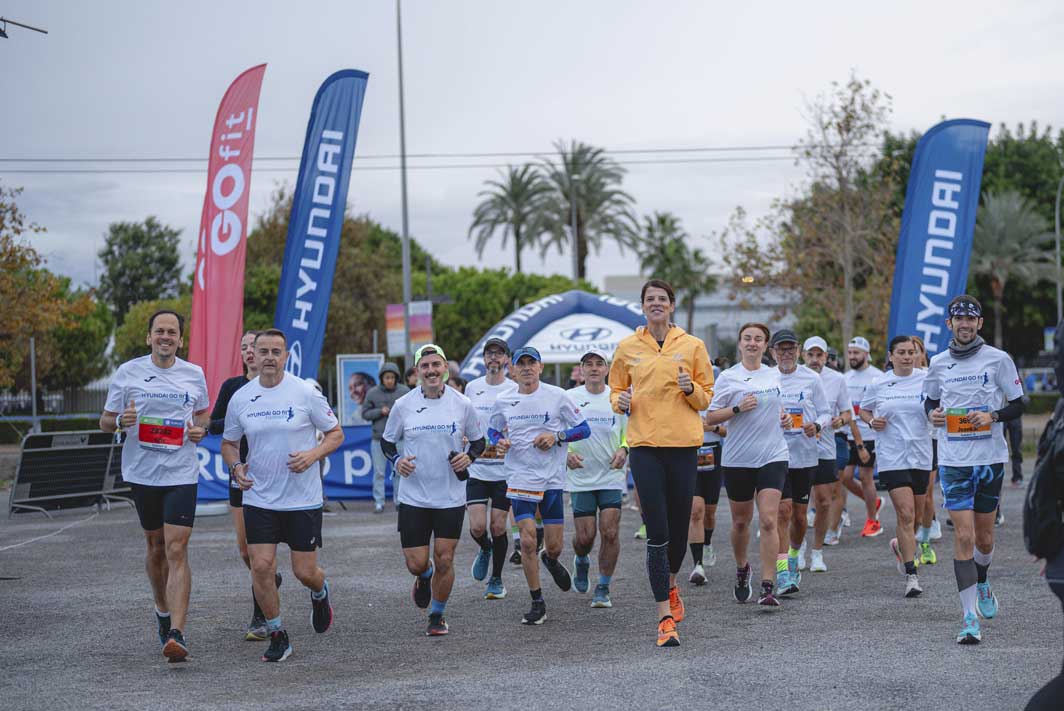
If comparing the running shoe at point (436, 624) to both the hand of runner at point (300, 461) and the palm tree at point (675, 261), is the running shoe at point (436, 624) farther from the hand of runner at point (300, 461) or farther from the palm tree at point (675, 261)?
the palm tree at point (675, 261)

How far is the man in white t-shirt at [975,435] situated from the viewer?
25.7 ft

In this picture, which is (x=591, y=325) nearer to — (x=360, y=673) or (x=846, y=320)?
(x=846, y=320)

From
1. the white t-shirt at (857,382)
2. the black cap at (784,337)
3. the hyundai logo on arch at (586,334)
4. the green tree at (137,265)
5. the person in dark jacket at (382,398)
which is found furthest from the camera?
the green tree at (137,265)

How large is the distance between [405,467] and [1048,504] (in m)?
4.79

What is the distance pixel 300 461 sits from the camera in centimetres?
747

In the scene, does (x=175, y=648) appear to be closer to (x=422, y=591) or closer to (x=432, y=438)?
(x=422, y=591)

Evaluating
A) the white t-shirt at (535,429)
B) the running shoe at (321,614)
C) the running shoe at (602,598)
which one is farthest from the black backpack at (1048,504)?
the running shoe at (602,598)

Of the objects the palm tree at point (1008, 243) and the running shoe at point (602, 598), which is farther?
the palm tree at point (1008, 243)

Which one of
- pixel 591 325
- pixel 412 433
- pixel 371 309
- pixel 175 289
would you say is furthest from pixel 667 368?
pixel 175 289

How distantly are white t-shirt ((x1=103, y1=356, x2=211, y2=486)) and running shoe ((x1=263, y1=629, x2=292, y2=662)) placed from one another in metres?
1.21

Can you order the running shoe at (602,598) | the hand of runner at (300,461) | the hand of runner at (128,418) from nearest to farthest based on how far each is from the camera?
the hand of runner at (300,461) < the hand of runner at (128,418) < the running shoe at (602,598)

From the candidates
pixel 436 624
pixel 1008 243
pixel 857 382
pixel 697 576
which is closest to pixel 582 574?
pixel 697 576

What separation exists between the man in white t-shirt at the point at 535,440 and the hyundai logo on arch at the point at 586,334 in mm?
15184

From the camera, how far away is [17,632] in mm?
8680
